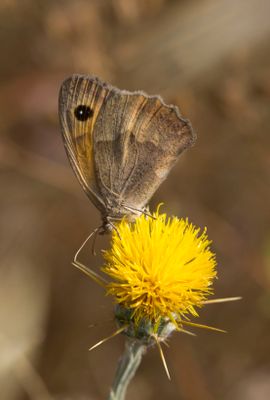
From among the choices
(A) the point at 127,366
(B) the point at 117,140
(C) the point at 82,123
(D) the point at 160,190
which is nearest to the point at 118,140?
(B) the point at 117,140

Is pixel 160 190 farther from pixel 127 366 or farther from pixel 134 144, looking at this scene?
pixel 127 366

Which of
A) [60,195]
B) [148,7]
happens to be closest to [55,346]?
[60,195]

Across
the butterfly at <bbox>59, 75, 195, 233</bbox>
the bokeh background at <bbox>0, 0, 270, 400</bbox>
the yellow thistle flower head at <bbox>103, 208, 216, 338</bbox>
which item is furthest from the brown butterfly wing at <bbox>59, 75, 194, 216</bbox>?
the bokeh background at <bbox>0, 0, 270, 400</bbox>

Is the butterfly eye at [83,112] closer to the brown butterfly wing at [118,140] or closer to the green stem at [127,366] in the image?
the brown butterfly wing at [118,140]

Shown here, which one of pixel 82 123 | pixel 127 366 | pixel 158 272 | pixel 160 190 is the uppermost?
pixel 160 190

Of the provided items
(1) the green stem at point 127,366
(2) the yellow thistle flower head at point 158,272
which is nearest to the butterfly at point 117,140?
(2) the yellow thistle flower head at point 158,272

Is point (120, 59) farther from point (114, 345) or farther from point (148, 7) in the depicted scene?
point (114, 345)

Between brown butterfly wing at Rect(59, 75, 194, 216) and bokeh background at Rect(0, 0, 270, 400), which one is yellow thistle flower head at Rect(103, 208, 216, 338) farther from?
bokeh background at Rect(0, 0, 270, 400)
